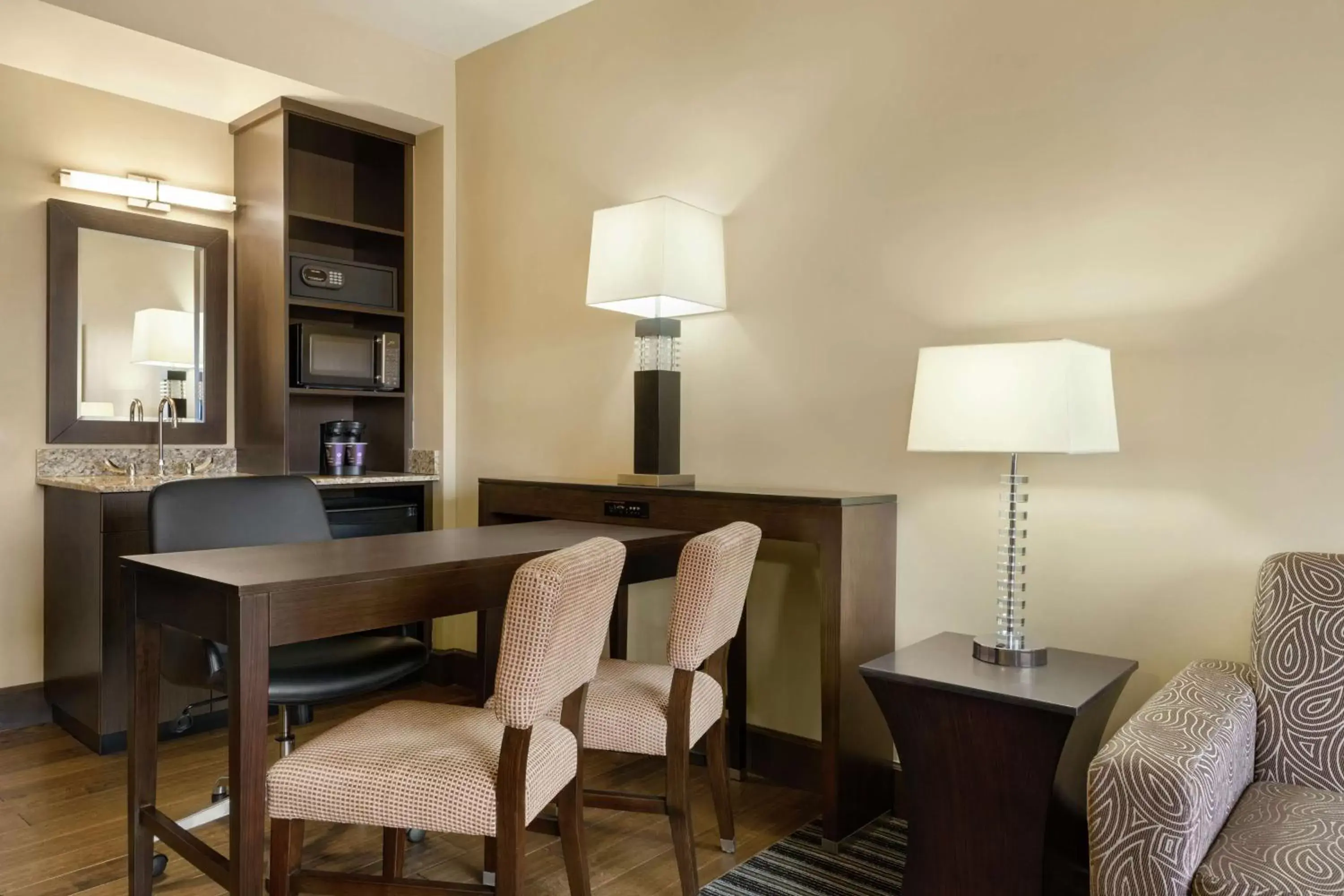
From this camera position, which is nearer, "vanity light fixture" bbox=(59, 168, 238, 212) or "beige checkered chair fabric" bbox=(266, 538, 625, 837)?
"beige checkered chair fabric" bbox=(266, 538, 625, 837)

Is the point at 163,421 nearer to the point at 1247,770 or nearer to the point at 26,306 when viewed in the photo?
the point at 26,306

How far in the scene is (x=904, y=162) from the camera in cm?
252

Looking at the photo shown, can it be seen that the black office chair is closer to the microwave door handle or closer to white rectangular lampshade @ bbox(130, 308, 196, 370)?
the microwave door handle

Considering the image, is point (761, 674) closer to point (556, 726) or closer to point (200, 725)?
point (556, 726)

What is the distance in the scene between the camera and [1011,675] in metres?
1.86

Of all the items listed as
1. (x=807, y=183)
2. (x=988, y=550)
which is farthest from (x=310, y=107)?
(x=988, y=550)

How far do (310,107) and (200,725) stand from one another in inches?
97.2

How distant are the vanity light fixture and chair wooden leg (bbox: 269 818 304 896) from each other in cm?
293

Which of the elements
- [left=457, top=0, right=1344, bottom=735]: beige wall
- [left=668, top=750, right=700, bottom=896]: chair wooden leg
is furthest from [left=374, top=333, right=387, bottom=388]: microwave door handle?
[left=668, top=750, right=700, bottom=896]: chair wooden leg

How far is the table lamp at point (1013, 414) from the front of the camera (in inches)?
Result: 70.6

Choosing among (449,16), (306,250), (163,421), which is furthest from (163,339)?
(449,16)

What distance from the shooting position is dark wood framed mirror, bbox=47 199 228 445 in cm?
337

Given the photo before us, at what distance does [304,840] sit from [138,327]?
245 cm

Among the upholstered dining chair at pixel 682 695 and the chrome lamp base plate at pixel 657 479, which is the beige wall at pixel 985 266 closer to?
the chrome lamp base plate at pixel 657 479
